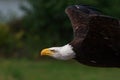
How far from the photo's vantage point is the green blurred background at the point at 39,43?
1827cm

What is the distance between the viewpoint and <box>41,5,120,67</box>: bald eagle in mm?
7883

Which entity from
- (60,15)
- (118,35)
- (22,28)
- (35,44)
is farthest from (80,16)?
(22,28)

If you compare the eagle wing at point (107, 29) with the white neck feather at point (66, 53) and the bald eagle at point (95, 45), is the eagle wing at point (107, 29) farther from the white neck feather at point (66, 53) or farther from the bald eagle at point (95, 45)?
the white neck feather at point (66, 53)

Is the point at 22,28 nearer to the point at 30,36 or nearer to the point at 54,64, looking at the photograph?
the point at 30,36

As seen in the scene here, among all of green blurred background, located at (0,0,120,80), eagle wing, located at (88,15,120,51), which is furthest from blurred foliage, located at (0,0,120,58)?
eagle wing, located at (88,15,120,51)

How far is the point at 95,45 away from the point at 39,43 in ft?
39.8

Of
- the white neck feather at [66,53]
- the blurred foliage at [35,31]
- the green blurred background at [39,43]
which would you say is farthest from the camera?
the blurred foliage at [35,31]

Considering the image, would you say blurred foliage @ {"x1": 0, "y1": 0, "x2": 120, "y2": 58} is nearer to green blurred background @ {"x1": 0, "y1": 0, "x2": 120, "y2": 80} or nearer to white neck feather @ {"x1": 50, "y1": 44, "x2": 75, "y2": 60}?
green blurred background @ {"x1": 0, "y1": 0, "x2": 120, "y2": 80}

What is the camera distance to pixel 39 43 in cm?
2023

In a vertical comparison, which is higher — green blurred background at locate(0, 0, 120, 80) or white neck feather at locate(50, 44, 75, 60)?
green blurred background at locate(0, 0, 120, 80)

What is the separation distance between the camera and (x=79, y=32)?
27.9 ft

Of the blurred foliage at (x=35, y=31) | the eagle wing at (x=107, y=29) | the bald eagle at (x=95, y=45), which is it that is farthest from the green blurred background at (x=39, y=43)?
the eagle wing at (x=107, y=29)

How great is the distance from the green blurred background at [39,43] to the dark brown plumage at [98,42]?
920 cm

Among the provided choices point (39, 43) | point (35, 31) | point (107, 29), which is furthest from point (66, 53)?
point (35, 31)
